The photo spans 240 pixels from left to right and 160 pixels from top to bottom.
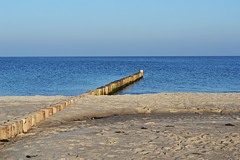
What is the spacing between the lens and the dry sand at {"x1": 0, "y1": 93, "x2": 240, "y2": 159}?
29.8 ft

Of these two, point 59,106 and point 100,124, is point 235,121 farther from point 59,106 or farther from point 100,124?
point 59,106

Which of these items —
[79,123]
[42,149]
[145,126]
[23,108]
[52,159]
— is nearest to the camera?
[52,159]

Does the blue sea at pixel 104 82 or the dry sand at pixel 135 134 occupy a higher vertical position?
the dry sand at pixel 135 134

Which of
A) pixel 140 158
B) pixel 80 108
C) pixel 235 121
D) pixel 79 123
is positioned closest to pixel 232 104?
pixel 235 121

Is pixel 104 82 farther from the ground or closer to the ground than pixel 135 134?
closer to the ground

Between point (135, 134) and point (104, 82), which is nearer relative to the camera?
point (135, 134)

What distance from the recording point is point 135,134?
11.1 meters

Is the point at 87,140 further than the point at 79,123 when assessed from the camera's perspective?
Result: No

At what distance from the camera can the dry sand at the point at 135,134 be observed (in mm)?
9086

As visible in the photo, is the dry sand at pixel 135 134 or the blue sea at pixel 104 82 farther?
the blue sea at pixel 104 82

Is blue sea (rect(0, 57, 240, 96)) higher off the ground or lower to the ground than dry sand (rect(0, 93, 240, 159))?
lower

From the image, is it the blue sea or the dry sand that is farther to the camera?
the blue sea

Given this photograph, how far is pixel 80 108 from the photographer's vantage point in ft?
55.0

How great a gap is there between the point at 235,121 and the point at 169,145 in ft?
14.4
